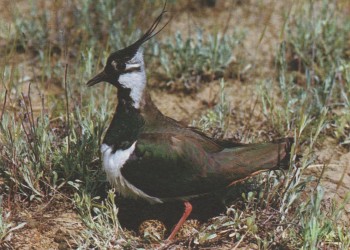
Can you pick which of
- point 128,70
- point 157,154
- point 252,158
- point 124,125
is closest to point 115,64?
point 128,70

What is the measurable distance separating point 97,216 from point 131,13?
261cm

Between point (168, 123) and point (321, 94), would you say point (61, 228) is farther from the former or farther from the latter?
point (321, 94)

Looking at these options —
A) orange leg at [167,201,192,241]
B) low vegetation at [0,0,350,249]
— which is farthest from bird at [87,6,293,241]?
low vegetation at [0,0,350,249]

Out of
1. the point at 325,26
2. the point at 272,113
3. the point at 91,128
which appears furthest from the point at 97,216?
the point at 325,26

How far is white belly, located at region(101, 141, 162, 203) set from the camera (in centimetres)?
404

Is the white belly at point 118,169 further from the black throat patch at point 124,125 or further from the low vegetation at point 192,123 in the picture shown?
the low vegetation at point 192,123

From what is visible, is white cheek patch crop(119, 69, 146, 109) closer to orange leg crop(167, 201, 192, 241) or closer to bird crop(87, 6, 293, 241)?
bird crop(87, 6, 293, 241)

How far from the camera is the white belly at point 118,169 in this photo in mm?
4035

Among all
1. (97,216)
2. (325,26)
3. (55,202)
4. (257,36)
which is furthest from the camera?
(257,36)

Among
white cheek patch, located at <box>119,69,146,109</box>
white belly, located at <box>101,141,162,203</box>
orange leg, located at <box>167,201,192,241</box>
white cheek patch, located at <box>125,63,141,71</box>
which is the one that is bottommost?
orange leg, located at <box>167,201,192,241</box>

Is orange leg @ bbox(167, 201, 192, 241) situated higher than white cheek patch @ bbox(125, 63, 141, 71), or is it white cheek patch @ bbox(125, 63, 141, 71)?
white cheek patch @ bbox(125, 63, 141, 71)

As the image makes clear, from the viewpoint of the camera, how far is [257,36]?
639 centimetres

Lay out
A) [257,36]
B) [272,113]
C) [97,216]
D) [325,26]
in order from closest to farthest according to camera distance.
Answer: [97,216]
[272,113]
[325,26]
[257,36]

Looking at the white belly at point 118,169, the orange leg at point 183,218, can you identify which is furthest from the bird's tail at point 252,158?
the white belly at point 118,169
